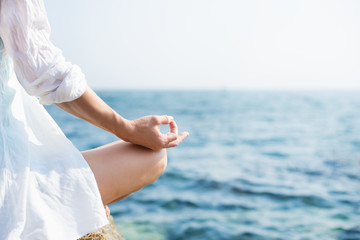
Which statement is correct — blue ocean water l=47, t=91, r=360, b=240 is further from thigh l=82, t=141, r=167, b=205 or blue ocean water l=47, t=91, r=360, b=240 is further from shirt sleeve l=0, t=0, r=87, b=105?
shirt sleeve l=0, t=0, r=87, b=105

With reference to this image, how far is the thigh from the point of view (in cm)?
153

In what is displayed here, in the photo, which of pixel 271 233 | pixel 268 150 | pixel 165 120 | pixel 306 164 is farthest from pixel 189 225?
pixel 268 150

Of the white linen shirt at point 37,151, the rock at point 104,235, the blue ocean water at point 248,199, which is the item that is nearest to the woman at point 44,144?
the white linen shirt at point 37,151

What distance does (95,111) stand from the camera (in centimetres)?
142

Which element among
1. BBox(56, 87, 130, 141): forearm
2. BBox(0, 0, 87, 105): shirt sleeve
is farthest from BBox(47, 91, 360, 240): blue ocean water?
BBox(0, 0, 87, 105): shirt sleeve

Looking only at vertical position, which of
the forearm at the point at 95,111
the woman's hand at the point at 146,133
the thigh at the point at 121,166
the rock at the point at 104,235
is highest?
the forearm at the point at 95,111

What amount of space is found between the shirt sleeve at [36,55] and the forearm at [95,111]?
0.06m

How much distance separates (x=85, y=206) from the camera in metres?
1.36

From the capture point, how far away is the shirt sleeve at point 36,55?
1.19 meters

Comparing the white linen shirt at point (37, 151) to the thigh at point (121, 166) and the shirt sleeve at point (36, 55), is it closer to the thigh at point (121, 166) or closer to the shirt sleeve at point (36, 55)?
the shirt sleeve at point (36, 55)

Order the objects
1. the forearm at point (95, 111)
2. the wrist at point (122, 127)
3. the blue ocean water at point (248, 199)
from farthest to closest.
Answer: the blue ocean water at point (248, 199), the wrist at point (122, 127), the forearm at point (95, 111)

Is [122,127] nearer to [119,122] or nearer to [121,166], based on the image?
[119,122]

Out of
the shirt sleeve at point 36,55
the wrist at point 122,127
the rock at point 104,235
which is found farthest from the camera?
the rock at point 104,235

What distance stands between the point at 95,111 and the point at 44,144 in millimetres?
244
